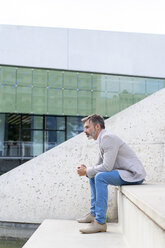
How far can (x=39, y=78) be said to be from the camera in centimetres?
1972

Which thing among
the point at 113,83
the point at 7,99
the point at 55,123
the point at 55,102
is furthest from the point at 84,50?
the point at 7,99

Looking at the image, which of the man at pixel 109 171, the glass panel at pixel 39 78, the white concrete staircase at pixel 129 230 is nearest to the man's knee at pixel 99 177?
the man at pixel 109 171

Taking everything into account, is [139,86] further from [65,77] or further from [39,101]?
[39,101]

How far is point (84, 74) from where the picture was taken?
20469 mm

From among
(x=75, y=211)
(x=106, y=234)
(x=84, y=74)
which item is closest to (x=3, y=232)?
(x=75, y=211)

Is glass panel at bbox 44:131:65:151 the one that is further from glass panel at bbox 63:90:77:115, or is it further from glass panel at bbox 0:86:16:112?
glass panel at bbox 0:86:16:112

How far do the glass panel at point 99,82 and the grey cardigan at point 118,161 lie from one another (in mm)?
17340

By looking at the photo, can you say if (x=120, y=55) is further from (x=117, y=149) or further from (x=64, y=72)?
(x=117, y=149)

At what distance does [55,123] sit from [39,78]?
313 cm

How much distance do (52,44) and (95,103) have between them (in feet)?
15.8

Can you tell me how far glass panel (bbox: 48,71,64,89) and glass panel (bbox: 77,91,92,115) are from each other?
145 cm

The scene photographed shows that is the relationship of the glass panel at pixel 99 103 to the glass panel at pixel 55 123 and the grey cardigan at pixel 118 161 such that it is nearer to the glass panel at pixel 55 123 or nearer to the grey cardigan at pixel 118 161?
the glass panel at pixel 55 123

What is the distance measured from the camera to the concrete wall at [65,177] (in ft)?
14.5

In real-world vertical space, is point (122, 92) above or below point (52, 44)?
below
